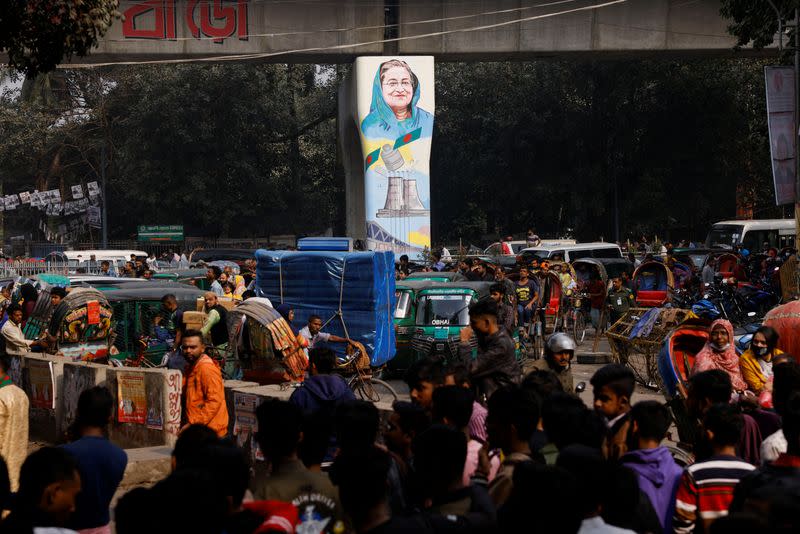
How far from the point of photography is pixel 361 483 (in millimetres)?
4164

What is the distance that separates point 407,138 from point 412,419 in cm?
2737

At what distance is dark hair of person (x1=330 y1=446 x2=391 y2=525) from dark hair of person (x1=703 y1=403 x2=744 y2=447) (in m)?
2.02

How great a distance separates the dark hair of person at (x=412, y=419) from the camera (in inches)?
239

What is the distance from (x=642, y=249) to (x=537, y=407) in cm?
3264

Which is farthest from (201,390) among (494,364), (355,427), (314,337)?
(314,337)

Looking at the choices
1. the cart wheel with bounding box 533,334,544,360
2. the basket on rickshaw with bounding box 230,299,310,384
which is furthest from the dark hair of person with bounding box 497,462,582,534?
the cart wheel with bounding box 533,334,544,360

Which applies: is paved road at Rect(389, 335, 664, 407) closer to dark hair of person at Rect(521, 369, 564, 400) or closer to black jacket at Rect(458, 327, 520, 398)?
black jacket at Rect(458, 327, 520, 398)

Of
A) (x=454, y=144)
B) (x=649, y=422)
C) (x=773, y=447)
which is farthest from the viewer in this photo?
(x=454, y=144)

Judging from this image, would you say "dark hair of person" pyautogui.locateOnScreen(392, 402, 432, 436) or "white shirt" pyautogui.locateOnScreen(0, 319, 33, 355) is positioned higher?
"dark hair of person" pyautogui.locateOnScreen(392, 402, 432, 436)

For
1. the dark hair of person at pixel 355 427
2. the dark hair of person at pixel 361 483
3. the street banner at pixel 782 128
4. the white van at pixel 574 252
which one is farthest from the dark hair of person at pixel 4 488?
the white van at pixel 574 252

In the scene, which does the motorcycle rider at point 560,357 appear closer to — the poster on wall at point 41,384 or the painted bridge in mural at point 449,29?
the poster on wall at point 41,384

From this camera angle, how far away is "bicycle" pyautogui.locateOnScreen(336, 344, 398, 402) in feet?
47.6

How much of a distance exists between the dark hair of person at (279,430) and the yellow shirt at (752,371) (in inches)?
198

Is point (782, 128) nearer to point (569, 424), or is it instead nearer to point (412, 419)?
point (412, 419)
